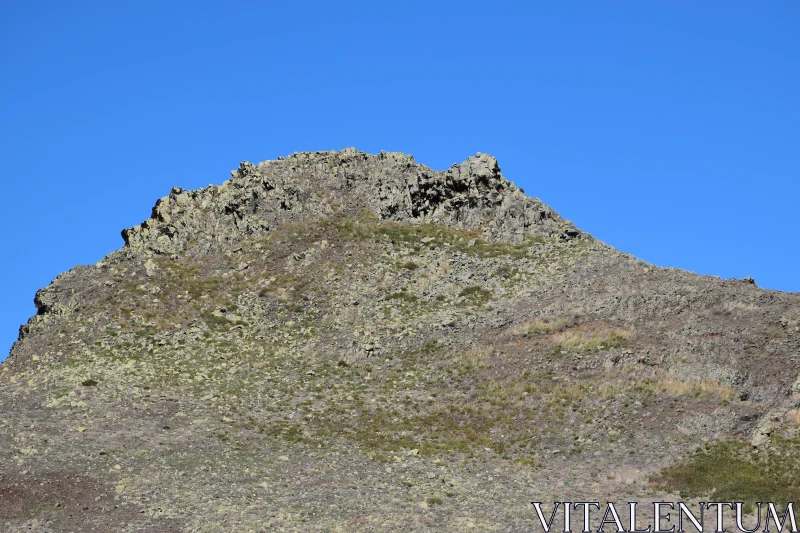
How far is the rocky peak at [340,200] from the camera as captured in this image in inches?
3063

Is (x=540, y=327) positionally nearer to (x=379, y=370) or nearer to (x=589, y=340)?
(x=589, y=340)

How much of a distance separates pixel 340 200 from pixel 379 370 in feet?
93.8

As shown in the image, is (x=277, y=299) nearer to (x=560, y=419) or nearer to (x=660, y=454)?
(x=560, y=419)

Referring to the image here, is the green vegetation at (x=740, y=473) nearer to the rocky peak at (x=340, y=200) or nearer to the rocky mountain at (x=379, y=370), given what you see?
the rocky mountain at (x=379, y=370)

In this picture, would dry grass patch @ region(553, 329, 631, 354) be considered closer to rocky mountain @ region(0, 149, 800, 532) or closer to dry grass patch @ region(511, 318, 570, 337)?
rocky mountain @ region(0, 149, 800, 532)

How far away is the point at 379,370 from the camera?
6025cm

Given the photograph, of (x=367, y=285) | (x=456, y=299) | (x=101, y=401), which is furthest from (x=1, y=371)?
(x=456, y=299)

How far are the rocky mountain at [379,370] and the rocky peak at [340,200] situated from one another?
0.76 feet

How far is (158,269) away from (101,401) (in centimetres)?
2004

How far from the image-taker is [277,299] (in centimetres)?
7031

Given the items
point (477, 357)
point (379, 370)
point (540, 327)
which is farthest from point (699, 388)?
point (379, 370)

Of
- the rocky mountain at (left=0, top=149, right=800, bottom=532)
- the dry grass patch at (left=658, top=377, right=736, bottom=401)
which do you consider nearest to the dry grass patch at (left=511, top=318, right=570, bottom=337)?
the rocky mountain at (left=0, top=149, right=800, bottom=532)

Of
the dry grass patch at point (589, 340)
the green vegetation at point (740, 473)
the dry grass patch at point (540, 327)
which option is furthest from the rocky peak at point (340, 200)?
the green vegetation at point (740, 473)

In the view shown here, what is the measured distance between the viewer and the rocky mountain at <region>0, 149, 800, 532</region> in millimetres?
42469
